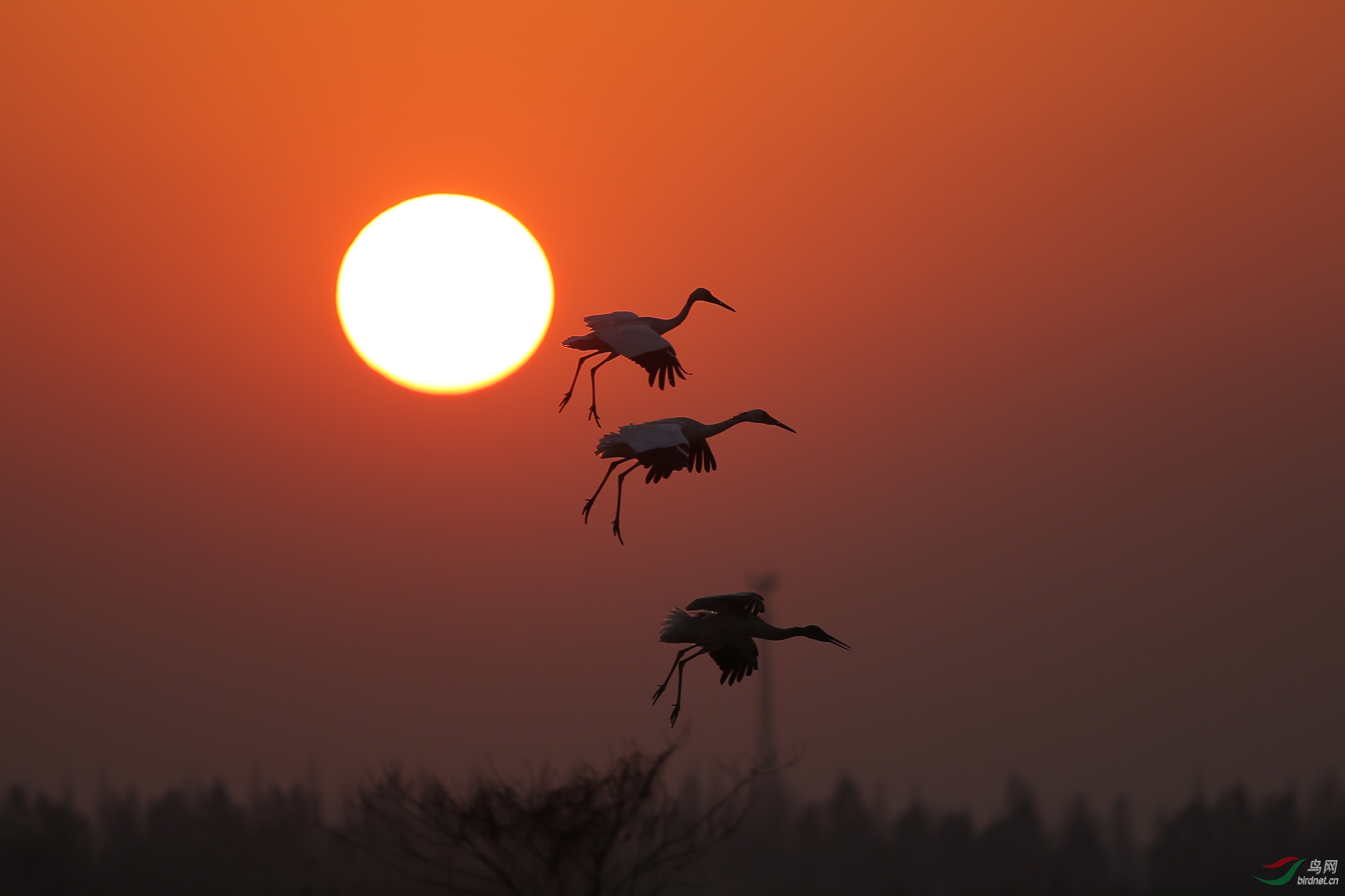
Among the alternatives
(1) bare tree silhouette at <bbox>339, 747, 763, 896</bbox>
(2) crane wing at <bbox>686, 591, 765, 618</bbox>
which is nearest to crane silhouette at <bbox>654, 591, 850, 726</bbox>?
(2) crane wing at <bbox>686, 591, 765, 618</bbox>

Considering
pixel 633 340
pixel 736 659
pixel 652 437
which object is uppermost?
pixel 633 340

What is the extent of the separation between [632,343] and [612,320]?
0.79 meters

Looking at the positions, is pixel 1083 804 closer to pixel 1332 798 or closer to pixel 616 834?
pixel 1332 798

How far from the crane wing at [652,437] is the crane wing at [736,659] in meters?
3.59

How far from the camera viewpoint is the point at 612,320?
21766 millimetres

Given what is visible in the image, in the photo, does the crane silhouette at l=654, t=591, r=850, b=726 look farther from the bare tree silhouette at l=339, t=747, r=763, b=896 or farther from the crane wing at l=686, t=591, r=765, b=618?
the bare tree silhouette at l=339, t=747, r=763, b=896

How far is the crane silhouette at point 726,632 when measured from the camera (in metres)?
21.7

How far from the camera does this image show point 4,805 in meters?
109

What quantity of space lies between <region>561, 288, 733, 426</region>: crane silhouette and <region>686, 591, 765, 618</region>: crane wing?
320 centimetres

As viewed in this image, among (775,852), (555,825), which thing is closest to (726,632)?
(555,825)

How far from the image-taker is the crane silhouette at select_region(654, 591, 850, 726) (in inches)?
853

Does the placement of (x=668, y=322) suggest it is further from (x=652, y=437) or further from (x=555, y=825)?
(x=555, y=825)

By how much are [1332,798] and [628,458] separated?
14396cm

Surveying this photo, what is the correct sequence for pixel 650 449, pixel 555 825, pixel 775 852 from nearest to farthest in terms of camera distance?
pixel 650 449, pixel 555 825, pixel 775 852
